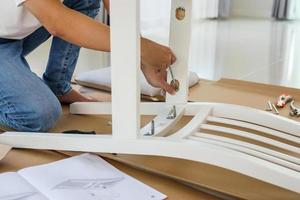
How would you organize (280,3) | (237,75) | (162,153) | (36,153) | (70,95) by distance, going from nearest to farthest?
(162,153)
(36,153)
(70,95)
(237,75)
(280,3)

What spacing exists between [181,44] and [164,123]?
201 mm

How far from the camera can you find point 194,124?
925 mm

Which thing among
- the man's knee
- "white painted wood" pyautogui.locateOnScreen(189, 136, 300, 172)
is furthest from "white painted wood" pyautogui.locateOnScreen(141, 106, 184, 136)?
the man's knee

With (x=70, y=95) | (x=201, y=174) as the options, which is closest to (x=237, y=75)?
(x=70, y=95)

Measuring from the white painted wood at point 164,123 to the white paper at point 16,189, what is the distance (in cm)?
26

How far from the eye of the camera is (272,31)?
11.8ft

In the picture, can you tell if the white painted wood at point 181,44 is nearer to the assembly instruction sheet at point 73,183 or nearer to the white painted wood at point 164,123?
the white painted wood at point 164,123

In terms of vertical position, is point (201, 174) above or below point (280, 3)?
below

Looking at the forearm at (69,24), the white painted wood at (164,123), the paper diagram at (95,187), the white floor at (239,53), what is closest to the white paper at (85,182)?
the paper diagram at (95,187)

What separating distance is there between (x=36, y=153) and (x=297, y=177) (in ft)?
1.76

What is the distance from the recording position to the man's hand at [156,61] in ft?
2.99

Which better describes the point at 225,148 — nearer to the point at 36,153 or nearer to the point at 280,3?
the point at 36,153

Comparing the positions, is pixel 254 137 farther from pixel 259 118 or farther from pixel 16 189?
pixel 16 189

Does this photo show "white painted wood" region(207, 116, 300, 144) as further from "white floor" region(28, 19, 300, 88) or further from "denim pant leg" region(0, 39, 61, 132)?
"white floor" region(28, 19, 300, 88)
